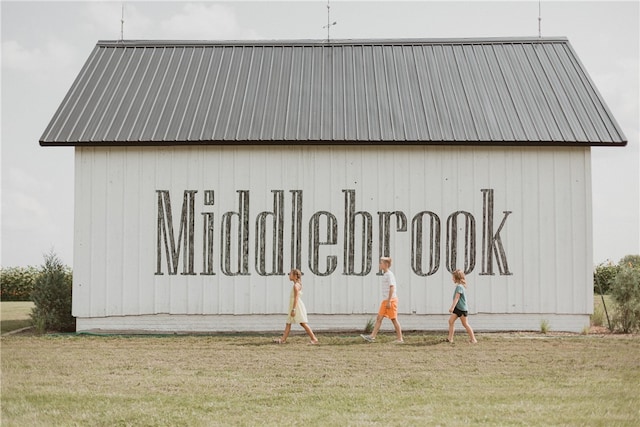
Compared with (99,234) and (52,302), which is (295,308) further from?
(52,302)

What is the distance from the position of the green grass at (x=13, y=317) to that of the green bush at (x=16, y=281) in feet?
9.95

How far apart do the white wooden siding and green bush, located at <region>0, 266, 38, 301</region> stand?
14211mm

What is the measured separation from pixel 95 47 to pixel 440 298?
11748mm

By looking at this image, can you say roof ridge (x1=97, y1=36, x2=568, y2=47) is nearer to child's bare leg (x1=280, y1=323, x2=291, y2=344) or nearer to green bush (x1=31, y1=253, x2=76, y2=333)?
green bush (x1=31, y1=253, x2=76, y2=333)

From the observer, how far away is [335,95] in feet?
56.2

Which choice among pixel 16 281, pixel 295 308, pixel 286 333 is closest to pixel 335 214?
pixel 295 308

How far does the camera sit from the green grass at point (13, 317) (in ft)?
56.0

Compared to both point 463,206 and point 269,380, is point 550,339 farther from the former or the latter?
point 269,380

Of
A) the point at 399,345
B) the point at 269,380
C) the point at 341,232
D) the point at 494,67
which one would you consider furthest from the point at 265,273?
the point at 494,67

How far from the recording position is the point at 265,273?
15438 millimetres

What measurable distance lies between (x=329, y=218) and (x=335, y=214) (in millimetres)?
167

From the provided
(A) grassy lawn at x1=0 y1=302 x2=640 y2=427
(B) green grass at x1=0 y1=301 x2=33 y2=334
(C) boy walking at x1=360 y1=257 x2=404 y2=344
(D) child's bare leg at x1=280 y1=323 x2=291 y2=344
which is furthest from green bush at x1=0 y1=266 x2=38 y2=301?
(C) boy walking at x1=360 y1=257 x2=404 y2=344

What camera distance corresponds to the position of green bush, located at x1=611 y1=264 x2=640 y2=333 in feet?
50.9

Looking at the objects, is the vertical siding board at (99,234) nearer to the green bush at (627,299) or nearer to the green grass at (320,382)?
the green grass at (320,382)
